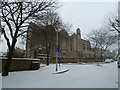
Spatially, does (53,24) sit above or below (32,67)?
above

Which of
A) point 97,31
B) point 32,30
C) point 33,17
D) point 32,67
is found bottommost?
point 32,67

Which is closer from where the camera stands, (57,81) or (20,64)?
(57,81)

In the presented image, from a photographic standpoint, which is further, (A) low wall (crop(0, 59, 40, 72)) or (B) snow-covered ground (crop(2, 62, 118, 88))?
(A) low wall (crop(0, 59, 40, 72))

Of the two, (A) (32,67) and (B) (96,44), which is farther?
(B) (96,44)

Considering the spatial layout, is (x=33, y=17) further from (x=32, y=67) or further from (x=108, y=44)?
(x=108, y=44)

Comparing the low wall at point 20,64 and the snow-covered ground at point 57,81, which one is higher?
the low wall at point 20,64

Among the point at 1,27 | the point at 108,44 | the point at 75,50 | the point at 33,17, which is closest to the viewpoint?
the point at 1,27

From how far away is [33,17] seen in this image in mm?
17266

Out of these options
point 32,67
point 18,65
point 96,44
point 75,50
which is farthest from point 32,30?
point 75,50

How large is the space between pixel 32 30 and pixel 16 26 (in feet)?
6.31

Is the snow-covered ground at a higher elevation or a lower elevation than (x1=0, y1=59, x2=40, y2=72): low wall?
lower

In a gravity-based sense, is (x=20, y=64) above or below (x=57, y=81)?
above

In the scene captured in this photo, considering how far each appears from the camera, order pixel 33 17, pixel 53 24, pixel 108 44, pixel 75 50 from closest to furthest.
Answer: pixel 33 17, pixel 53 24, pixel 108 44, pixel 75 50

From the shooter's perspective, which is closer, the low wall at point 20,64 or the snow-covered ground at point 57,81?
the snow-covered ground at point 57,81
